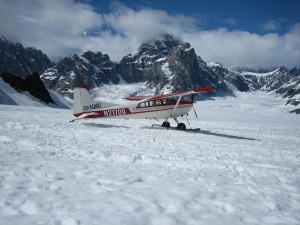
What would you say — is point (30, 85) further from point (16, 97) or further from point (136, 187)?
point (136, 187)

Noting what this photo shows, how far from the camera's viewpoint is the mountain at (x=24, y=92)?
61.1m

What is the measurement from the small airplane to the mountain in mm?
47743

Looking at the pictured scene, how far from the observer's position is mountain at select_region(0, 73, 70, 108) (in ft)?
201

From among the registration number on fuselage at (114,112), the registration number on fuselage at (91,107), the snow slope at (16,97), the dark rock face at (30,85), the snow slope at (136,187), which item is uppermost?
the dark rock face at (30,85)

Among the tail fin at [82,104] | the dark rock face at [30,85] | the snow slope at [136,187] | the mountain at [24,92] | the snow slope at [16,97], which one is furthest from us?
the dark rock face at [30,85]

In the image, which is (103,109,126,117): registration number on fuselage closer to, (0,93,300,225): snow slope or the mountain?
(0,93,300,225): snow slope

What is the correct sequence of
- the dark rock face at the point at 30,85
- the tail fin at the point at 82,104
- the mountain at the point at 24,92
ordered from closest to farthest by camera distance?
1. the tail fin at the point at 82,104
2. the mountain at the point at 24,92
3. the dark rock face at the point at 30,85

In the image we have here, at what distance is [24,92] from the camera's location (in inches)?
2594

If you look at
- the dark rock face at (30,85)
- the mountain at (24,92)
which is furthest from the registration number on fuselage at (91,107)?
the dark rock face at (30,85)

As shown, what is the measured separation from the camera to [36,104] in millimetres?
61312

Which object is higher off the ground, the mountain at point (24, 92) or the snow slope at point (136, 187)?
the mountain at point (24, 92)

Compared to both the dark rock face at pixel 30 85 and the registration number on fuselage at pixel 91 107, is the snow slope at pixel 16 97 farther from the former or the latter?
the registration number on fuselage at pixel 91 107

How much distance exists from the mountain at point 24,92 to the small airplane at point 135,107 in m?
47.7

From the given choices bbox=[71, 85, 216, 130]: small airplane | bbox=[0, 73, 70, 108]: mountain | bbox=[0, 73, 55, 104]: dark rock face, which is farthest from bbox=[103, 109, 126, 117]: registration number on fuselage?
bbox=[0, 73, 55, 104]: dark rock face
